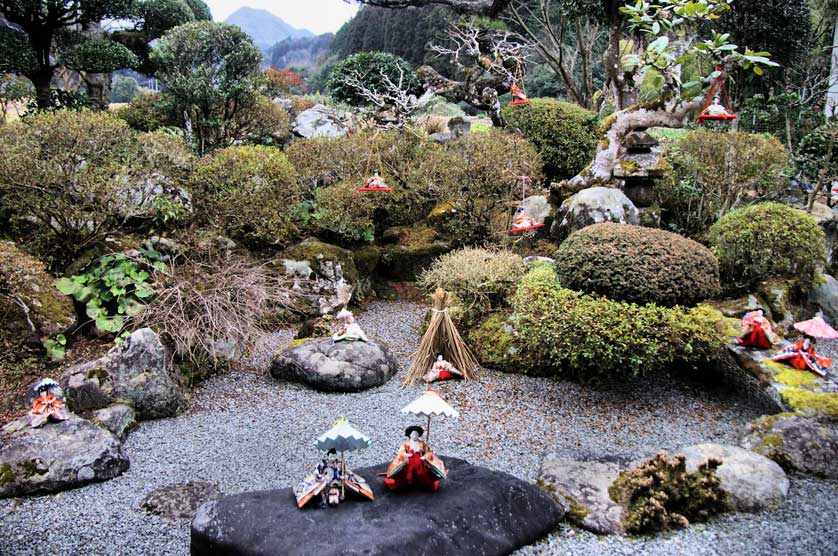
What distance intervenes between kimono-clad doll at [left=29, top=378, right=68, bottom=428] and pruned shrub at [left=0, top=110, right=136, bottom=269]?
259cm

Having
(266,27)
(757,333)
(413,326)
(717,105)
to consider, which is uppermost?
(266,27)

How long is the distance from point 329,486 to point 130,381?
8.90 ft

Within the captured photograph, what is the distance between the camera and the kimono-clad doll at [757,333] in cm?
533

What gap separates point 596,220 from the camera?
7.44 meters

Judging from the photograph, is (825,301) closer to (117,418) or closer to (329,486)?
(329,486)

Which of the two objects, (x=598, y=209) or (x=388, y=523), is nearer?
(x=388, y=523)

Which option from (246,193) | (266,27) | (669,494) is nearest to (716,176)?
(669,494)

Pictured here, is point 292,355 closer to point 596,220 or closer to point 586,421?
point 586,421

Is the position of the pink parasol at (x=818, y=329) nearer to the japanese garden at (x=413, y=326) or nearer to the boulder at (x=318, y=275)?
the japanese garden at (x=413, y=326)

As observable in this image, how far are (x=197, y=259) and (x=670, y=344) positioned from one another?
18.5 feet

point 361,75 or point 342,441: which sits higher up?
point 361,75

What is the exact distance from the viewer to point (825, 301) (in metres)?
7.14

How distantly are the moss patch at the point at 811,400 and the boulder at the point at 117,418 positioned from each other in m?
5.68

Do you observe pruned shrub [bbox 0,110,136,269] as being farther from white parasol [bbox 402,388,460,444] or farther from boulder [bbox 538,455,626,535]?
boulder [bbox 538,455,626,535]
